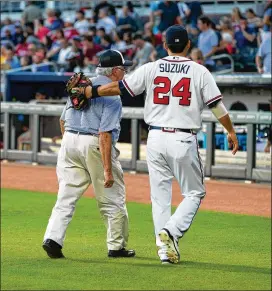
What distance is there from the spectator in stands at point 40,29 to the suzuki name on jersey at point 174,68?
17.7m

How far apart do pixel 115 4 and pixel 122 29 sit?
11.4 feet

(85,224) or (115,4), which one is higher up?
(115,4)

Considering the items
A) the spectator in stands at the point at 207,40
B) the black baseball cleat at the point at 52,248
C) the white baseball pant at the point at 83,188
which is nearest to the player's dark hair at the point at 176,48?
the white baseball pant at the point at 83,188

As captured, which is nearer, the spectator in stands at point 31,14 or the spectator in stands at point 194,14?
the spectator in stands at point 194,14

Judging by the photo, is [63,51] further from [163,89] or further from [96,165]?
[163,89]

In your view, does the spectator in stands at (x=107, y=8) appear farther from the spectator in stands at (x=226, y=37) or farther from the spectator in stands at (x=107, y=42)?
the spectator in stands at (x=226, y=37)

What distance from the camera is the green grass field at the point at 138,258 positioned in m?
7.07

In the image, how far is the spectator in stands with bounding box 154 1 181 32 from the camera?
20953 mm

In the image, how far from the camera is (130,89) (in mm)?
7789

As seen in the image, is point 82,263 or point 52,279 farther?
point 82,263

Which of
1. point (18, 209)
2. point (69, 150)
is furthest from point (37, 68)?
point (69, 150)

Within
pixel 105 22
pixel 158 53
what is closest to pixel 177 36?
pixel 158 53

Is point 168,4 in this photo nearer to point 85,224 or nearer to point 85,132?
point 85,224

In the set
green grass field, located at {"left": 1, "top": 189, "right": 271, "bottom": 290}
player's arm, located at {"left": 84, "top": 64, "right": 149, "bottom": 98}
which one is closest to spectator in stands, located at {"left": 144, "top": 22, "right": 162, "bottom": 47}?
green grass field, located at {"left": 1, "top": 189, "right": 271, "bottom": 290}
